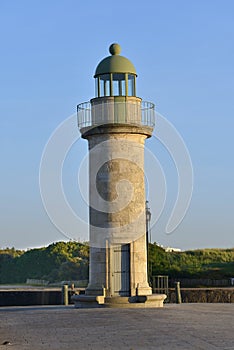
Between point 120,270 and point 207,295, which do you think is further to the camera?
point 207,295

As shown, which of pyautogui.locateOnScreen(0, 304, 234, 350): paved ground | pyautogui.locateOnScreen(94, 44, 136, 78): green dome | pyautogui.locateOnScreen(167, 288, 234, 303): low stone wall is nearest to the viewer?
pyautogui.locateOnScreen(0, 304, 234, 350): paved ground

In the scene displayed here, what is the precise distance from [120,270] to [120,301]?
3.67ft

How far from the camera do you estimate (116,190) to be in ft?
80.5

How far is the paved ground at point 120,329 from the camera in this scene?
44.9 ft

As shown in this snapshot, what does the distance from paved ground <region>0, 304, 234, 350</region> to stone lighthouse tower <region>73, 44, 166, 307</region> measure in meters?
2.68

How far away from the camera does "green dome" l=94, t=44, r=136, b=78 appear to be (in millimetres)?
25172

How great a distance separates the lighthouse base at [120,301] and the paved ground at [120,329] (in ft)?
6.65

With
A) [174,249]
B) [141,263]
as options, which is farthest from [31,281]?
[141,263]

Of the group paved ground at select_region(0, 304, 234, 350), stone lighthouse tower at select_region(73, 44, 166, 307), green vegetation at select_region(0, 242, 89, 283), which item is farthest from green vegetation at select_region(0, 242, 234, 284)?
paved ground at select_region(0, 304, 234, 350)

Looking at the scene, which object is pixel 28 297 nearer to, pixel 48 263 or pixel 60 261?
pixel 60 261

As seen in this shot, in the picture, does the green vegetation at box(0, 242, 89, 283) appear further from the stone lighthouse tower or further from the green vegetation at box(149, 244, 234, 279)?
the stone lighthouse tower

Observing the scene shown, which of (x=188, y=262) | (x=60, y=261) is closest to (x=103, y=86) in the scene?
(x=188, y=262)

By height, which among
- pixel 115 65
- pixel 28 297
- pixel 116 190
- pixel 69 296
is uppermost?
pixel 115 65

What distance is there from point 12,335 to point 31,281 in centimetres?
5264
